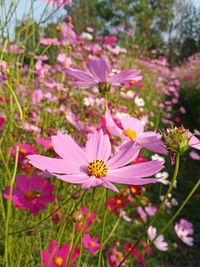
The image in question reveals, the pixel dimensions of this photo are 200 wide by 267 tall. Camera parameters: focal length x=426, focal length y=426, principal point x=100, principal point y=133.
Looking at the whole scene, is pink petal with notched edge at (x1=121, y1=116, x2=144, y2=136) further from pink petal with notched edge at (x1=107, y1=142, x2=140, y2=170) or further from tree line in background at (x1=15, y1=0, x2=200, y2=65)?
tree line in background at (x1=15, y1=0, x2=200, y2=65)

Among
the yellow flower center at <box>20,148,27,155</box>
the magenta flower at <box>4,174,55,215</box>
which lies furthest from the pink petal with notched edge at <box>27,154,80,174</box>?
the yellow flower center at <box>20,148,27,155</box>

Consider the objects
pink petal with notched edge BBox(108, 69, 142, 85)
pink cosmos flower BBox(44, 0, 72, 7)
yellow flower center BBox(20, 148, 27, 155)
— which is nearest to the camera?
pink petal with notched edge BBox(108, 69, 142, 85)

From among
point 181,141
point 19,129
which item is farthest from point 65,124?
point 181,141

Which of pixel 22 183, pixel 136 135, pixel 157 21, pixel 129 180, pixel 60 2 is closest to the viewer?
pixel 129 180

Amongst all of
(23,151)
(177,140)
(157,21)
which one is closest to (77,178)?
(177,140)

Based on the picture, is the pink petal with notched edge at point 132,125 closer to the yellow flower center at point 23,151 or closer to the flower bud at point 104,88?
the flower bud at point 104,88

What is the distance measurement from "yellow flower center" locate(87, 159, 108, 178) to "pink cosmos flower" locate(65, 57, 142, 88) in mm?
151

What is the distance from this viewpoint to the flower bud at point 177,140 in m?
0.48

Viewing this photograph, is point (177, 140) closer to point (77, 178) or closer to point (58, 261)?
point (77, 178)

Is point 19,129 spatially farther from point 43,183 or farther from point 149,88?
point 149,88

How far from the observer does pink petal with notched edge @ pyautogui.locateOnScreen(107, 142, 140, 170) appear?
52cm

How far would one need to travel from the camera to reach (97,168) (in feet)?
1.65

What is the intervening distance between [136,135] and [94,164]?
0.15 m

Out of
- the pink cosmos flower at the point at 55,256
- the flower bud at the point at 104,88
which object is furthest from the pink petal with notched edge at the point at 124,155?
the pink cosmos flower at the point at 55,256
